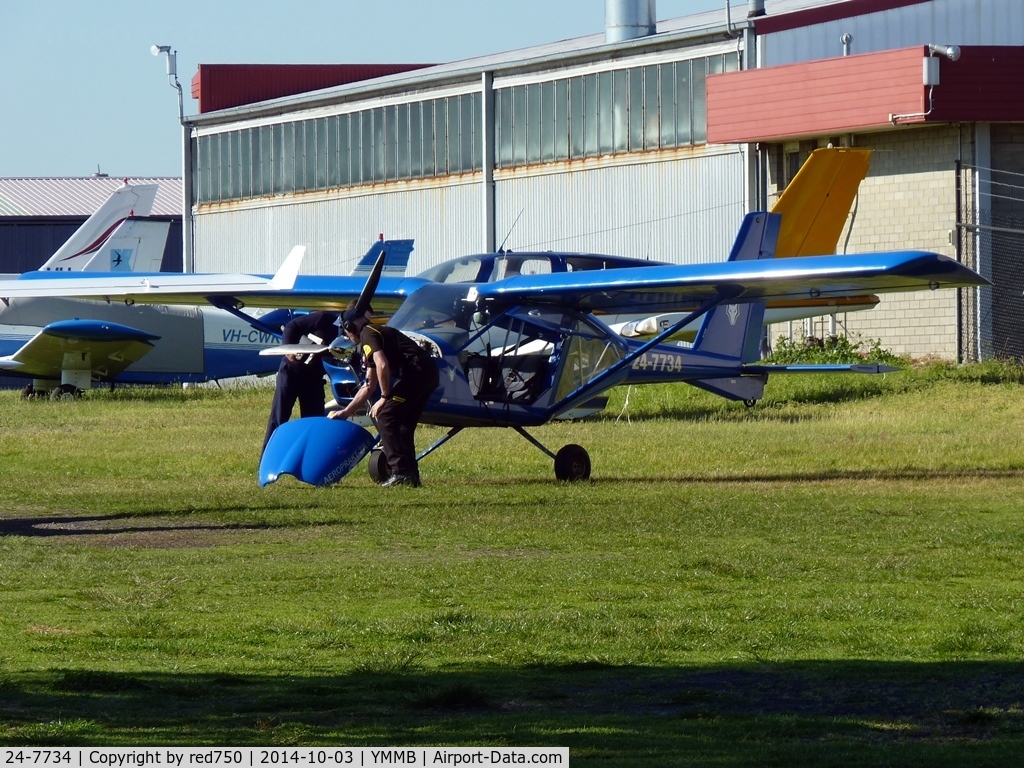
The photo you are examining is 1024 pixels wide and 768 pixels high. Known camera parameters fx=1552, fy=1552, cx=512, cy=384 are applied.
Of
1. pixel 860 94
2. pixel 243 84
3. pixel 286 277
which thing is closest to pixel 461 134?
pixel 243 84

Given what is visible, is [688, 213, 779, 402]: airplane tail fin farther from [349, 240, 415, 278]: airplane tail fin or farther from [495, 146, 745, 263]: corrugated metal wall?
[349, 240, 415, 278]: airplane tail fin

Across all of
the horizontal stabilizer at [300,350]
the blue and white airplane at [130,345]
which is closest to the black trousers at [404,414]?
the horizontal stabilizer at [300,350]

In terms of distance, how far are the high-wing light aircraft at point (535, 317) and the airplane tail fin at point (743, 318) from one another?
0.87 meters

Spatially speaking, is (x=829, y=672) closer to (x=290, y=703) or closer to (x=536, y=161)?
(x=290, y=703)

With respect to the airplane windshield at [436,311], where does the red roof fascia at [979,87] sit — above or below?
above

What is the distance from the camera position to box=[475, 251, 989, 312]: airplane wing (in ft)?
45.0

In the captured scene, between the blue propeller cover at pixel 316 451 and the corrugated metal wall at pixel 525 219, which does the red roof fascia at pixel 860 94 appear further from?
the blue propeller cover at pixel 316 451

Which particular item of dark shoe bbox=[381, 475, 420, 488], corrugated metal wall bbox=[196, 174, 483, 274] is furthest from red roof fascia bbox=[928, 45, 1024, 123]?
dark shoe bbox=[381, 475, 420, 488]

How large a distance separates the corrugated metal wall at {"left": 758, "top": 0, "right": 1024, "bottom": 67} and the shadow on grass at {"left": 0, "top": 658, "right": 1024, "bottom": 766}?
25.1 metres

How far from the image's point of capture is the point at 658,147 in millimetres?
33844

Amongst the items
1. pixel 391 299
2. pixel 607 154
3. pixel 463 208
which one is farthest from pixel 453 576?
pixel 463 208

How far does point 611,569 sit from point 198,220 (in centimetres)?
3877

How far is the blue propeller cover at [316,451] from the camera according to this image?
13.7 m

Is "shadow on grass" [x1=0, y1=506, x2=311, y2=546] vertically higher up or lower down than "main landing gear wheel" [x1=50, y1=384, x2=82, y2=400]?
lower down
